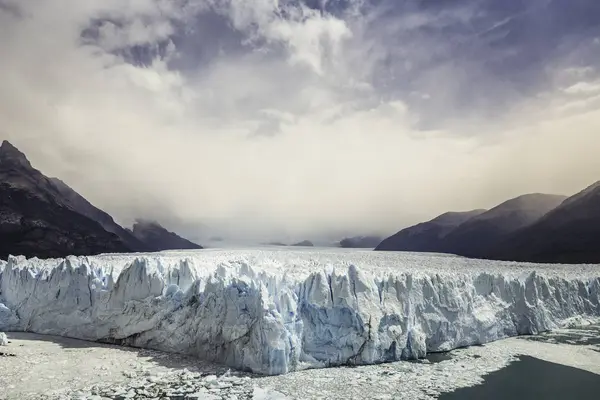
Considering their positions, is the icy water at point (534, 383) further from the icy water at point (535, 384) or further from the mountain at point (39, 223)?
the mountain at point (39, 223)

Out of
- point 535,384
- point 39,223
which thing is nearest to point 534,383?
point 535,384

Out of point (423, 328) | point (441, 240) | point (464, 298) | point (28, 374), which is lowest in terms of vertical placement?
point (28, 374)

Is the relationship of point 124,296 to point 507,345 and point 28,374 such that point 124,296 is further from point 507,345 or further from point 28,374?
point 507,345

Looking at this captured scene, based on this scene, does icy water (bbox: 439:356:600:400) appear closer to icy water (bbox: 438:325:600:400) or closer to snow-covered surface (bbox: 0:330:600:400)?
icy water (bbox: 438:325:600:400)

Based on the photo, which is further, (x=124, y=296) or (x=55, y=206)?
(x=55, y=206)

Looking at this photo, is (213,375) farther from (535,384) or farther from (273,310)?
(535,384)

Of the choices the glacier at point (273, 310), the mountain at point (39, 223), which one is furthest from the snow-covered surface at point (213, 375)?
the mountain at point (39, 223)

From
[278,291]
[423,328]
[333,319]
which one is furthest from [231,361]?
[423,328]
